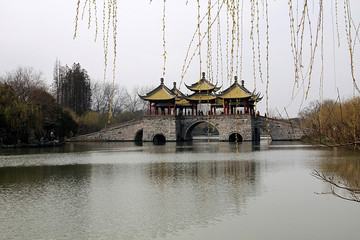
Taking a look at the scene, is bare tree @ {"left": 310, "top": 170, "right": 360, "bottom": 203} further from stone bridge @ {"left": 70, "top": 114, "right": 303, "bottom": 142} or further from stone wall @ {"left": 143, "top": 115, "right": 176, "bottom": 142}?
stone wall @ {"left": 143, "top": 115, "right": 176, "bottom": 142}

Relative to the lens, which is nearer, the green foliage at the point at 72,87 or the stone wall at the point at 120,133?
the stone wall at the point at 120,133

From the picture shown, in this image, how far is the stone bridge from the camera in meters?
Answer: 31.5

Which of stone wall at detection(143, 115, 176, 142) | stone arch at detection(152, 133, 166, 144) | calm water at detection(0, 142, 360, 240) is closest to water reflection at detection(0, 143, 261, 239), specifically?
calm water at detection(0, 142, 360, 240)

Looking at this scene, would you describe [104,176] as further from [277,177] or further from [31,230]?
[31,230]

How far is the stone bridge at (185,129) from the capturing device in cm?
3150

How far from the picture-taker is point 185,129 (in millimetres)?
34625

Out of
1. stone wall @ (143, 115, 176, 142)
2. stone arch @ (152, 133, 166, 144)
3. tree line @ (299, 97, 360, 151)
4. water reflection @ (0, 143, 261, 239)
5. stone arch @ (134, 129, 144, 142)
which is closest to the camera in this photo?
tree line @ (299, 97, 360, 151)

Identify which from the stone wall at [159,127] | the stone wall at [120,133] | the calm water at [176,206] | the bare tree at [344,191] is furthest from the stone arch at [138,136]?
the bare tree at [344,191]

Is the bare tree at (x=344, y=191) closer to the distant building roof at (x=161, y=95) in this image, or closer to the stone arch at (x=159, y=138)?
the distant building roof at (x=161, y=95)

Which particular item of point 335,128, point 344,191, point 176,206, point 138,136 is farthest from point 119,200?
point 138,136

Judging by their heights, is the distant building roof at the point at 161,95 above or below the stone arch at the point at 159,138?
above

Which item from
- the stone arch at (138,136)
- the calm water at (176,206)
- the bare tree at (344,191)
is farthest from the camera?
the stone arch at (138,136)

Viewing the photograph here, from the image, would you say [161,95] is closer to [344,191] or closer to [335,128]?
[344,191]

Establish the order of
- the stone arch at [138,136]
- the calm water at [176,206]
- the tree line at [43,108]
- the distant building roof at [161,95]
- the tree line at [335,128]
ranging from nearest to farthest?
1. the tree line at [335,128]
2. the calm water at [176,206]
3. the tree line at [43,108]
4. the distant building roof at [161,95]
5. the stone arch at [138,136]
